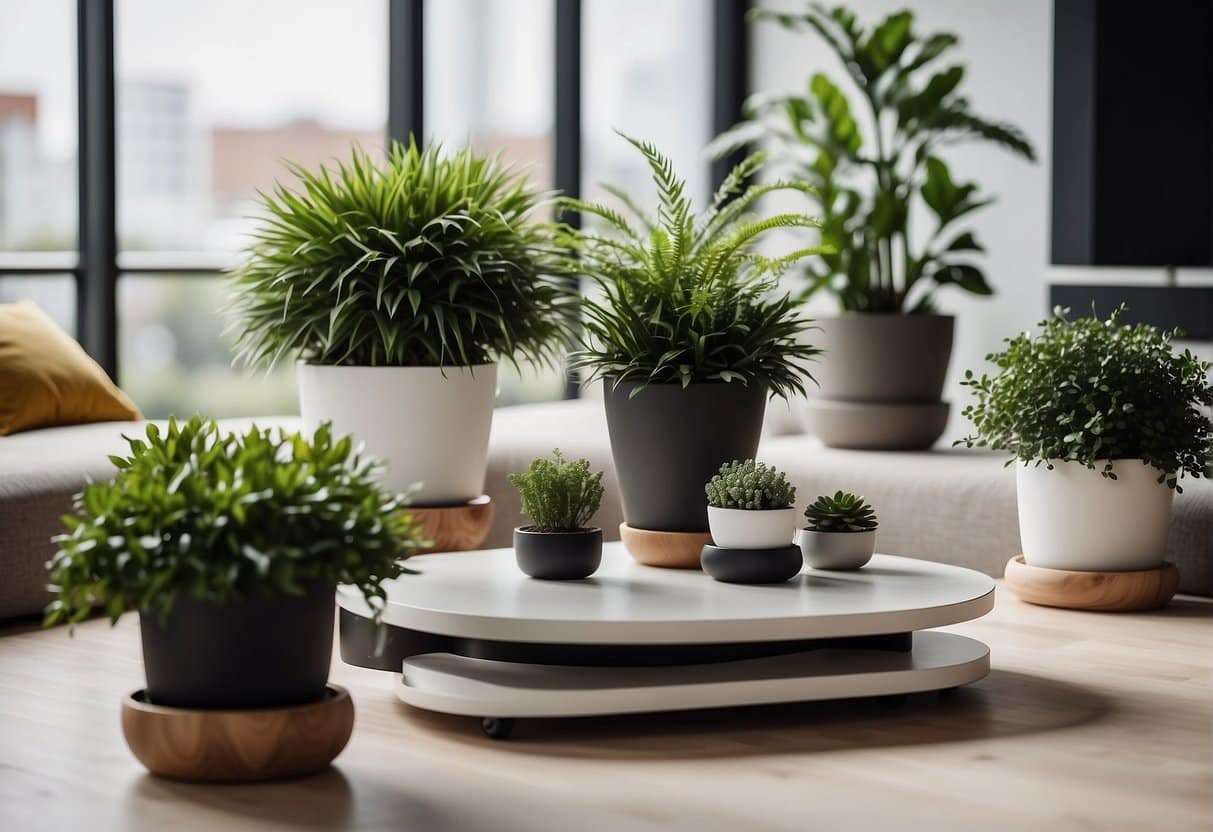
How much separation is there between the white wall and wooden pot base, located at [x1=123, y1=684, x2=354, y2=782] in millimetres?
4011

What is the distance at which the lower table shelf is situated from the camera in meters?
2.71

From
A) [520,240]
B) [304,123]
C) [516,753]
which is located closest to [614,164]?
[304,123]

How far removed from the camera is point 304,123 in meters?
5.89

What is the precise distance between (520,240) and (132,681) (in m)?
1.49

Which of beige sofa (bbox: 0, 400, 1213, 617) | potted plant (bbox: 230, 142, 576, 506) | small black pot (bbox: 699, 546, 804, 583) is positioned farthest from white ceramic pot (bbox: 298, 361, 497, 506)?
small black pot (bbox: 699, 546, 804, 583)

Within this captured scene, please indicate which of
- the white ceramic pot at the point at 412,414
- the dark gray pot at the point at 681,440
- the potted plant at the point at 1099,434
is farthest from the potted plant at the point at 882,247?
the dark gray pot at the point at 681,440

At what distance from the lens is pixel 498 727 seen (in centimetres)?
271

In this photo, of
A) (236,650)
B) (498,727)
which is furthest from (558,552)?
(236,650)

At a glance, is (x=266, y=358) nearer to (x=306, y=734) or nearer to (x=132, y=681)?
(x=132, y=681)

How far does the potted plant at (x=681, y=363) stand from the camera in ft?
10.9

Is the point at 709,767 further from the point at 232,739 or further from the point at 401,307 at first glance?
the point at 401,307

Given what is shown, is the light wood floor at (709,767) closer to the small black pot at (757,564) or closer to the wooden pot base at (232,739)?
the wooden pot base at (232,739)

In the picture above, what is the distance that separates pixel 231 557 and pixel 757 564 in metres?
1.11

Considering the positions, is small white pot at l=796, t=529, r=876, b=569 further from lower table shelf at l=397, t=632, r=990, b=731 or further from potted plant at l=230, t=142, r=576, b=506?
potted plant at l=230, t=142, r=576, b=506
